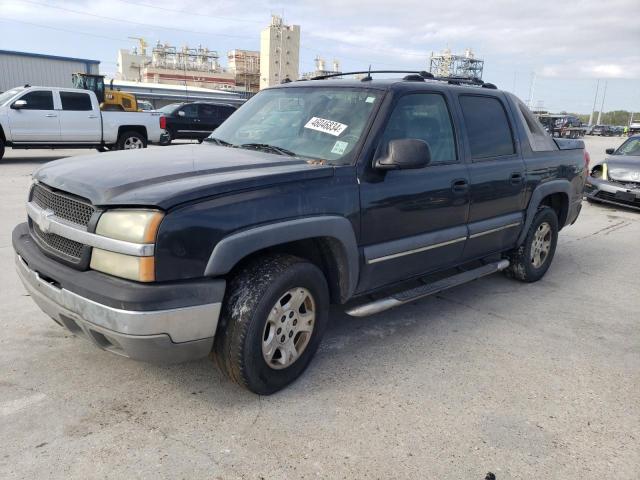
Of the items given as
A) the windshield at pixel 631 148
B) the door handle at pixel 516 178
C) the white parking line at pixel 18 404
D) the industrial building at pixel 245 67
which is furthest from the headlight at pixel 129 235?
the industrial building at pixel 245 67

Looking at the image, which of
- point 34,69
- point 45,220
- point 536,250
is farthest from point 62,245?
point 34,69

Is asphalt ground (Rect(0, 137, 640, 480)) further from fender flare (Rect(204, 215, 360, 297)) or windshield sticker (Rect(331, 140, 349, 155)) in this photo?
windshield sticker (Rect(331, 140, 349, 155))

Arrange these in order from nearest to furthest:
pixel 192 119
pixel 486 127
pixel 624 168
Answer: pixel 486 127
pixel 624 168
pixel 192 119

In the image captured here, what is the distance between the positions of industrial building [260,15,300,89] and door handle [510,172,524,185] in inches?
4241

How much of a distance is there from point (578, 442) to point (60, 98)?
Result: 14494mm

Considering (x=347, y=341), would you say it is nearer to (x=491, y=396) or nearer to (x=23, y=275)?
(x=491, y=396)

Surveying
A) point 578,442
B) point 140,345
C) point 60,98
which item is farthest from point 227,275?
point 60,98

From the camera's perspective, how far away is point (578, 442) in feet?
8.91

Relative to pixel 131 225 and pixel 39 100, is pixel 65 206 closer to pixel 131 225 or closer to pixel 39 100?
pixel 131 225

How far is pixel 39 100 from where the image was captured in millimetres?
13477

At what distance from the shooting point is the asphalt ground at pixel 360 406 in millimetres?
2465

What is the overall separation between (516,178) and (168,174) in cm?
308

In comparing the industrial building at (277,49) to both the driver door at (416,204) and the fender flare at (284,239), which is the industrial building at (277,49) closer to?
the driver door at (416,204)

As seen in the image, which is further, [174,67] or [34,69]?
[174,67]
